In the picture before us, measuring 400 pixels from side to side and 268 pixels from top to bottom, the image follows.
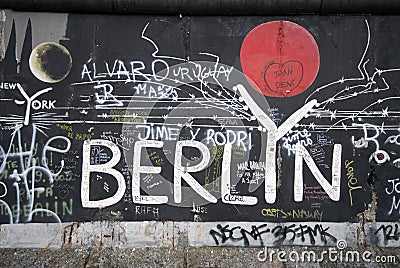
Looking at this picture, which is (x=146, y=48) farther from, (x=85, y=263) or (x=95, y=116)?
(x=85, y=263)

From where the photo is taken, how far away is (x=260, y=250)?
256 inches

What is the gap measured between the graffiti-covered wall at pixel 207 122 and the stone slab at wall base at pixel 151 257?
25 centimetres

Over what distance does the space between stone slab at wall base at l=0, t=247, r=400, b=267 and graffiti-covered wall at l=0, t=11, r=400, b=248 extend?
254 millimetres

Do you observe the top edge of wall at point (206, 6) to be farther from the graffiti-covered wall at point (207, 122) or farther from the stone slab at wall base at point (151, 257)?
the stone slab at wall base at point (151, 257)

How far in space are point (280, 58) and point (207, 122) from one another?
1395mm

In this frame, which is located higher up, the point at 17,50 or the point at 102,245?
the point at 17,50

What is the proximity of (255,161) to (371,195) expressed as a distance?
1.74 meters

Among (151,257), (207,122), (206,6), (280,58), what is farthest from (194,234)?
(206,6)

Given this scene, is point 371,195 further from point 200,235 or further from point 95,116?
point 95,116

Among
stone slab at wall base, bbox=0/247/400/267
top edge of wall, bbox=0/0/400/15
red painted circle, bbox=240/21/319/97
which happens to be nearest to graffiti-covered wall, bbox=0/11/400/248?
red painted circle, bbox=240/21/319/97

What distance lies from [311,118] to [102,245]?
3.50 metres

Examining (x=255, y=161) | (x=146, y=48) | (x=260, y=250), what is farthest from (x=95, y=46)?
(x=260, y=250)

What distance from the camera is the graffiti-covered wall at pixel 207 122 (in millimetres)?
6555

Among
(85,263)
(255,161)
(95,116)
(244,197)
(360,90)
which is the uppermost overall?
(360,90)
